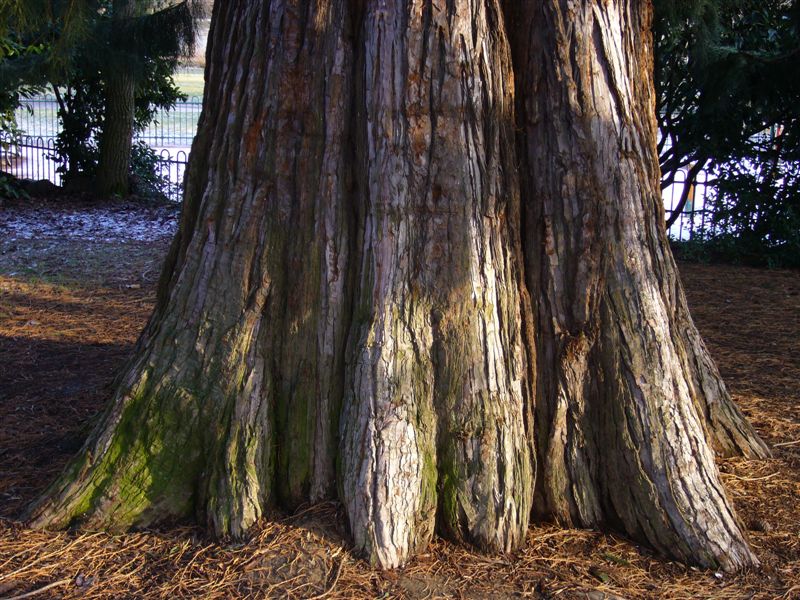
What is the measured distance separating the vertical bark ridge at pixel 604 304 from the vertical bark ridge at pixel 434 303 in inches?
9.2

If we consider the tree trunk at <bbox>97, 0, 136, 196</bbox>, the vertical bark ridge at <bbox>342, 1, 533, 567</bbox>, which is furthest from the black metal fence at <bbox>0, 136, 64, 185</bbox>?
the vertical bark ridge at <bbox>342, 1, 533, 567</bbox>

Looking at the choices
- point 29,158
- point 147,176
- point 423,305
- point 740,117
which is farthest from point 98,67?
point 423,305

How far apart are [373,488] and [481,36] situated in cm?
180

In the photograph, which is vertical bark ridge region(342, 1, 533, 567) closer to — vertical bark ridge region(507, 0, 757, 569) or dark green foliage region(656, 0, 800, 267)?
vertical bark ridge region(507, 0, 757, 569)

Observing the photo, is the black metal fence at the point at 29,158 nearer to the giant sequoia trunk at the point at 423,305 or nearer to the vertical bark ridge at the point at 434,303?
the giant sequoia trunk at the point at 423,305

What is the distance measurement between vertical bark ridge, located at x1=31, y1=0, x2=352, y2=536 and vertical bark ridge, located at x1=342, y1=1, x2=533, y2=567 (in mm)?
167

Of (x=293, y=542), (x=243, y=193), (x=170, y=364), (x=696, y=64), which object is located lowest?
(x=293, y=542)

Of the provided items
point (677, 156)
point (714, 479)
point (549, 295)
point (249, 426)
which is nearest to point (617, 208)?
point (549, 295)

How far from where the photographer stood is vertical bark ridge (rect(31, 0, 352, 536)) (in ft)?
11.1

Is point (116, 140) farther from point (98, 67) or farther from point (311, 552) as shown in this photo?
point (311, 552)

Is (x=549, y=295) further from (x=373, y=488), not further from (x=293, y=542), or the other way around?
(x=293, y=542)

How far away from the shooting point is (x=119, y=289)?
8.16 metres

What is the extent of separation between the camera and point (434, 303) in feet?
10.8

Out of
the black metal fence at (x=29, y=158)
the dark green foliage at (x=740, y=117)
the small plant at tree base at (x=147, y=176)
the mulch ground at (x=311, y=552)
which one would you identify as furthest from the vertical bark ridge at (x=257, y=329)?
the black metal fence at (x=29, y=158)
